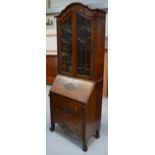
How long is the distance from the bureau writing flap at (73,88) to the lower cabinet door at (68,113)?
0.07 m

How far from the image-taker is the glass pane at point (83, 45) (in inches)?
→ 90.7

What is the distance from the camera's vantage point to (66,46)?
2629mm

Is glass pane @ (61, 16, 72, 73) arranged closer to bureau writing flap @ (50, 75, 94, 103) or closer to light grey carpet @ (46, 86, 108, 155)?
bureau writing flap @ (50, 75, 94, 103)

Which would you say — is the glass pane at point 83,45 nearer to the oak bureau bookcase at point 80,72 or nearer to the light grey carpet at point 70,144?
the oak bureau bookcase at point 80,72

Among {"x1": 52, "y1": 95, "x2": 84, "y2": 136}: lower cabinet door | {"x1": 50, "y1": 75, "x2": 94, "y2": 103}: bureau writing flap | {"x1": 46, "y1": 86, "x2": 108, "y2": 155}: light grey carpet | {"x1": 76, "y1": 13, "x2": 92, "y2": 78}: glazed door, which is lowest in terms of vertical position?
{"x1": 46, "y1": 86, "x2": 108, "y2": 155}: light grey carpet

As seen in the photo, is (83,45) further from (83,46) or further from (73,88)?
(73,88)

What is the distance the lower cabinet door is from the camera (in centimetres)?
228

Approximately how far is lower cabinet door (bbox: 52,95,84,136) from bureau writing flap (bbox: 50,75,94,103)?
0.07 meters

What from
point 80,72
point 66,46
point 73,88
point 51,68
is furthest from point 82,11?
point 51,68

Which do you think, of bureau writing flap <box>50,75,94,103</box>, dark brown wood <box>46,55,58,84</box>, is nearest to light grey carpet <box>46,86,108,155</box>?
bureau writing flap <box>50,75,94,103</box>
